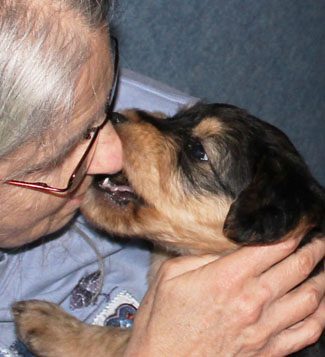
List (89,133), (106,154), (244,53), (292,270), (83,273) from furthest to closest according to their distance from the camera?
(244,53), (83,273), (292,270), (106,154), (89,133)

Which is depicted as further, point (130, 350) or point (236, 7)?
point (236, 7)

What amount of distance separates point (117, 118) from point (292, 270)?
66cm

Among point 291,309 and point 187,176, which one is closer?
point 291,309

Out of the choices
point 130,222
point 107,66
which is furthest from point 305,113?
point 107,66

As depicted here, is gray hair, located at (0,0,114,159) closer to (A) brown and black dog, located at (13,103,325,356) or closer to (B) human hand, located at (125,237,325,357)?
(A) brown and black dog, located at (13,103,325,356)

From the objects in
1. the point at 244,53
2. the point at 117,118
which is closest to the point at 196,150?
the point at 117,118

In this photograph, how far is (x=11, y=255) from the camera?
6.91ft

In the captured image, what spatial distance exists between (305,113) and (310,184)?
63.8 inches

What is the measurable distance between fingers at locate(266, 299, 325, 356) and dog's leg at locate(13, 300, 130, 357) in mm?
481

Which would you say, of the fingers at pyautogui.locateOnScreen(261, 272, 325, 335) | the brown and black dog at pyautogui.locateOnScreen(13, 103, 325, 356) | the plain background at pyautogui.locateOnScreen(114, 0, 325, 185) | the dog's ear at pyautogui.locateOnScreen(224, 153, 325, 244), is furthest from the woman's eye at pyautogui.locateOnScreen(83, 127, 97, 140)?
the plain background at pyautogui.locateOnScreen(114, 0, 325, 185)

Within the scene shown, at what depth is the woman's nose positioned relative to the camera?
1771 millimetres

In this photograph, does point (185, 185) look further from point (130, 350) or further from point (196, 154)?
point (130, 350)

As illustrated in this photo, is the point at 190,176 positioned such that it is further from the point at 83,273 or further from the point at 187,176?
the point at 83,273

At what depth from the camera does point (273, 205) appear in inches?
69.6
